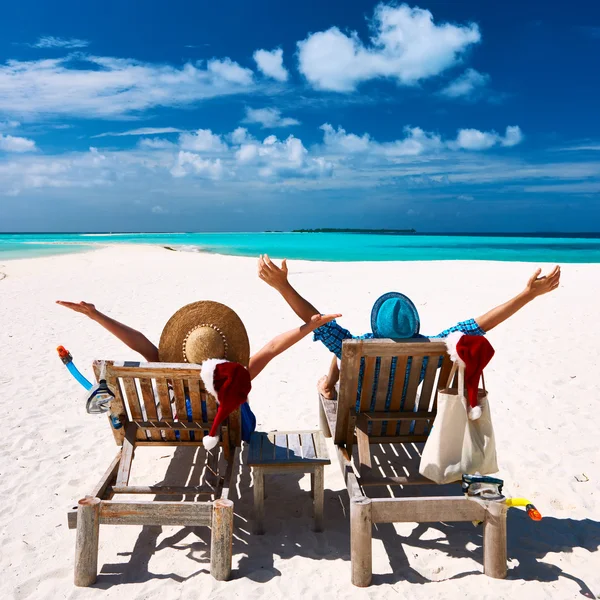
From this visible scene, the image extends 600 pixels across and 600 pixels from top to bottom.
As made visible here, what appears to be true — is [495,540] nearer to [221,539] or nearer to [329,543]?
[329,543]

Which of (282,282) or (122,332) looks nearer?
(282,282)

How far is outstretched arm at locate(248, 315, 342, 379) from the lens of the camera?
3.50 metres

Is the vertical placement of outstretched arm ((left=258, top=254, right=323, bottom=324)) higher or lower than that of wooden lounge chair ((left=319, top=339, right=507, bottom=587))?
higher

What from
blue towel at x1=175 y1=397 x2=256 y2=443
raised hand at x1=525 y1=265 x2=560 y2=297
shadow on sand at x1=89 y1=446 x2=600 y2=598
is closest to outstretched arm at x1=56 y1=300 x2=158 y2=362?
blue towel at x1=175 y1=397 x2=256 y2=443

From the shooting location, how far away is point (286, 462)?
A: 3.43 m

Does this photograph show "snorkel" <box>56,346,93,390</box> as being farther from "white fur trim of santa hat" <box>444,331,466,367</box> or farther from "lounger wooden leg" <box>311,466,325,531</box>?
"white fur trim of santa hat" <box>444,331,466,367</box>

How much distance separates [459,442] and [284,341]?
1.32m

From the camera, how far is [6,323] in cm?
1055

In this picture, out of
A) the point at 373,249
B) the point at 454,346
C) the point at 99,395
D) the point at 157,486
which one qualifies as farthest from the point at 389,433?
the point at 373,249

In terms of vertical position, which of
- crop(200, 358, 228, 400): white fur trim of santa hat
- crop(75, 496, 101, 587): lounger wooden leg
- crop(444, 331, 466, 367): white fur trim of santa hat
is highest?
crop(444, 331, 466, 367): white fur trim of santa hat

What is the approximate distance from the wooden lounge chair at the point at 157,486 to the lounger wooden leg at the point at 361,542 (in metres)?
0.72

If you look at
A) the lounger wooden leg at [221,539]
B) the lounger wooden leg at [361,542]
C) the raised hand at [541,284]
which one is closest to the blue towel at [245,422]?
the lounger wooden leg at [221,539]

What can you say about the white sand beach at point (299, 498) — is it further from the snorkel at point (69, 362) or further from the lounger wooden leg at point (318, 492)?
the snorkel at point (69, 362)

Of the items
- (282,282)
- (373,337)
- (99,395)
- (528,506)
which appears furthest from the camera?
(373,337)
